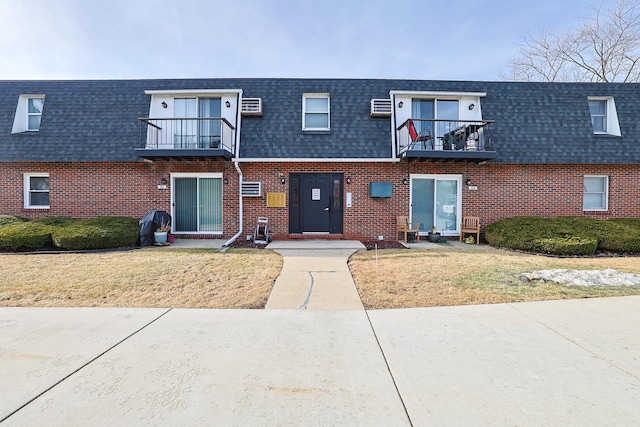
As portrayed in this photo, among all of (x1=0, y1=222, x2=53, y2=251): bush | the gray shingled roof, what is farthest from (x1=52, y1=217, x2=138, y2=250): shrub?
the gray shingled roof

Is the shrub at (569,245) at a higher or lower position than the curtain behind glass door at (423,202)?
lower

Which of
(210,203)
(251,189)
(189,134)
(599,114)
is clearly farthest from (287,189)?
(599,114)

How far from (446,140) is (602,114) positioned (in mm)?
6080

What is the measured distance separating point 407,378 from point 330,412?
2.68ft

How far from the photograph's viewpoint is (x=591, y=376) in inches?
114

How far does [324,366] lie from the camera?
10.1ft

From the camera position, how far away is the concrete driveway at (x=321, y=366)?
7.88 ft

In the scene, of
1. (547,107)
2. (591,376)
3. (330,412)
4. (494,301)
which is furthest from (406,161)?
(330,412)

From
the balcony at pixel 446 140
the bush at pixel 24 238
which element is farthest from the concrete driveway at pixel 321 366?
the balcony at pixel 446 140

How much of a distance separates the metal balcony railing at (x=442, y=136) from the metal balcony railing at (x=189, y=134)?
570 cm

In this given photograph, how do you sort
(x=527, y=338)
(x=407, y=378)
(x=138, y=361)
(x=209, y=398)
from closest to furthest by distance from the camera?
(x=209, y=398), (x=407, y=378), (x=138, y=361), (x=527, y=338)

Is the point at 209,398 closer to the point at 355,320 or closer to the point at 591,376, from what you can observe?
the point at 355,320

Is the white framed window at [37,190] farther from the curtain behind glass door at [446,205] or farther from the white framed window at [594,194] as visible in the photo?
the white framed window at [594,194]

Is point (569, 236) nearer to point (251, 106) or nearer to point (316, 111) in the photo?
point (316, 111)
